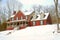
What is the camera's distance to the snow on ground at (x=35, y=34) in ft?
6.37

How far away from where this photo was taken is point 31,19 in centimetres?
200

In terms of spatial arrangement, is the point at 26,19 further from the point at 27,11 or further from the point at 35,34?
the point at 35,34

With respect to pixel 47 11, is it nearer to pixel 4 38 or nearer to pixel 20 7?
pixel 20 7

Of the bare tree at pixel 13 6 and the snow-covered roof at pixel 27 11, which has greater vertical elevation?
the bare tree at pixel 13 6

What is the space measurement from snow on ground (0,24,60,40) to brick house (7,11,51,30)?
2.2 inches

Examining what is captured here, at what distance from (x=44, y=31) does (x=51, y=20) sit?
0.17 m

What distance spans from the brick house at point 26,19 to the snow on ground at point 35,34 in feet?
0.19

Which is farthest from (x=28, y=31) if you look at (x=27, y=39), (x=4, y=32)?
(x=4, y=32)

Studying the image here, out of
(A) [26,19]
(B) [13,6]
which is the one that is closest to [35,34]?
(A) [26,19]

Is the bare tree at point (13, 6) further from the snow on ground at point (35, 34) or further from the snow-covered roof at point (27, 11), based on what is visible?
the snow on ground at point (35, 34)

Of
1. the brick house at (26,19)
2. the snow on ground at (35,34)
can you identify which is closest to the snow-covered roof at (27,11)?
the brick house at (26,19)

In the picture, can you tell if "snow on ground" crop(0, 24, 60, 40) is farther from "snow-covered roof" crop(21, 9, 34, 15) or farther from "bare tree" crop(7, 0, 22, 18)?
"bare tree" crop(7, 0, 22, 18)

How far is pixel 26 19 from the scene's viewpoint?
6.61ft

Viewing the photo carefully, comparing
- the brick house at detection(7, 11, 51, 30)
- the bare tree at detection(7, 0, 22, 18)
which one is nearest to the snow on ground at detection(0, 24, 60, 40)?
the brick house at detection(7, 11, 51, 30)
